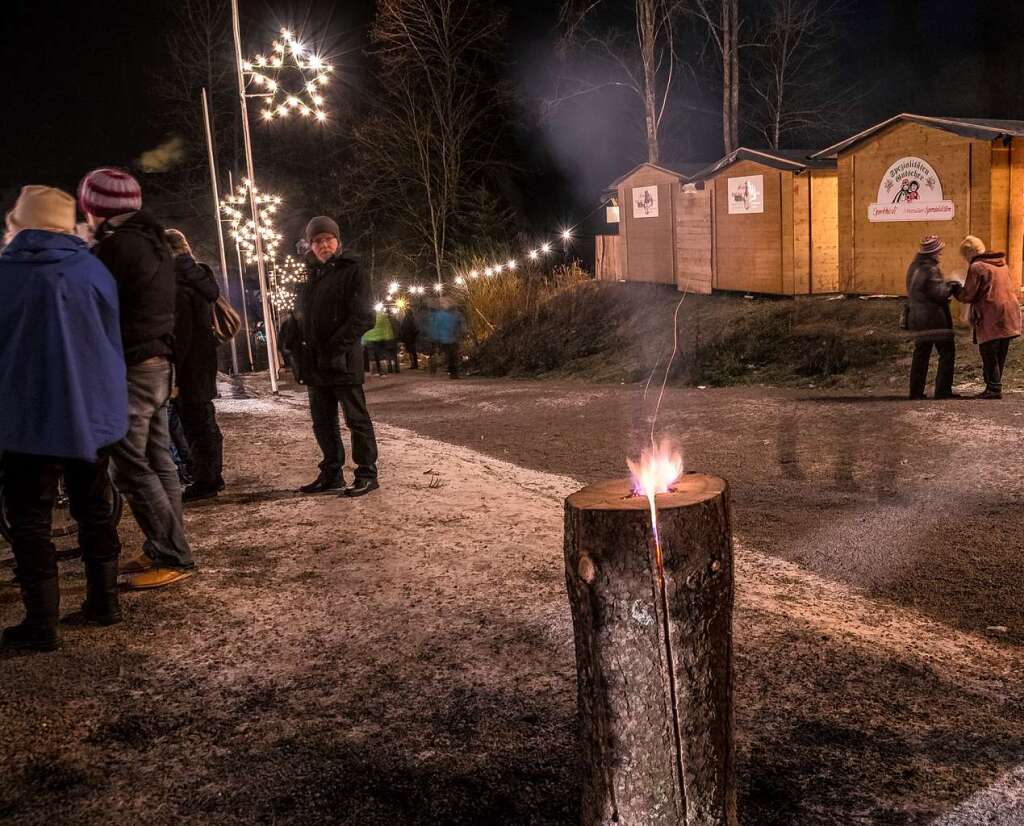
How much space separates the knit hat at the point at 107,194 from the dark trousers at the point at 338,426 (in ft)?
7.73

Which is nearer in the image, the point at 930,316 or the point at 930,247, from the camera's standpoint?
the point at 930,316

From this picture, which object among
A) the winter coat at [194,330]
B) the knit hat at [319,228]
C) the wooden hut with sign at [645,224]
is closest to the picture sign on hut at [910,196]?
the wooden hut with sign at [645,224]

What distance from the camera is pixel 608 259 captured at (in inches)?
1104

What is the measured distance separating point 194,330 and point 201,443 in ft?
2.59

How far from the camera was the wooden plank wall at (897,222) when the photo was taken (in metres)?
15.8

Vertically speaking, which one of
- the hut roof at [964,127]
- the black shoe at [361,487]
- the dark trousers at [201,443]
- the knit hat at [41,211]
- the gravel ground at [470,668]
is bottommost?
the gravel ground at [470,668]

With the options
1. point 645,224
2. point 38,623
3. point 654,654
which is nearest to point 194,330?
point 38,623

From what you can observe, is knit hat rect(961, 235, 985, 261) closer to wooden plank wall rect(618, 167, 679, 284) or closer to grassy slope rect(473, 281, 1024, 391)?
grassy slope rect(473, 281, 1024, 391)

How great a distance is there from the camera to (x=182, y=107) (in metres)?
40.9

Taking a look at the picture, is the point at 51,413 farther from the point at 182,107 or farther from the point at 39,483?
the point at 182,107

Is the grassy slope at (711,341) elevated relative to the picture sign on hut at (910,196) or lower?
lower

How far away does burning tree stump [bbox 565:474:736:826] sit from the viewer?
2715 millimetres

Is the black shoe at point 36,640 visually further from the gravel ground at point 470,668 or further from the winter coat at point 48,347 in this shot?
the winter coat at point 48,347

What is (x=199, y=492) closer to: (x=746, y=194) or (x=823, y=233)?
(x=823, y=233)
